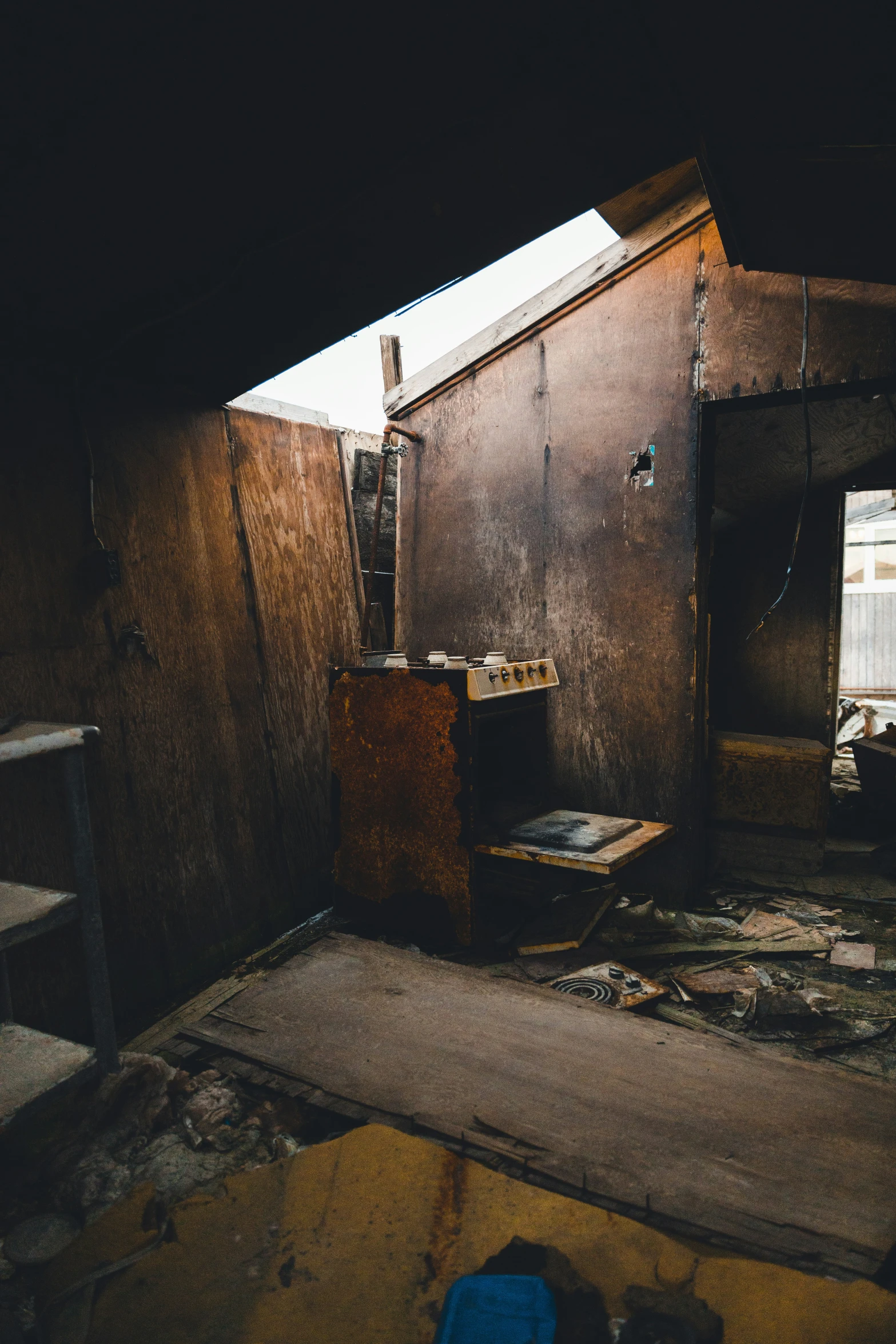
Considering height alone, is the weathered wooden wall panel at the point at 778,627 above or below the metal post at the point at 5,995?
above

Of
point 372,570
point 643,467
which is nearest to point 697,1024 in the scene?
point 643,467

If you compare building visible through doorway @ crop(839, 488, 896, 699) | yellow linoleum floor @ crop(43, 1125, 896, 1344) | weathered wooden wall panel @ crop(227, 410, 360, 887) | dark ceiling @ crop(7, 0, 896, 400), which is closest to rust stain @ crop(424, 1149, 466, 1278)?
yellow linoleum floor @ crop(43, 1125, 896, 1344)

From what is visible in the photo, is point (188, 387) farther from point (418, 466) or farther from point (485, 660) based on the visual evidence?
point (485, 660)

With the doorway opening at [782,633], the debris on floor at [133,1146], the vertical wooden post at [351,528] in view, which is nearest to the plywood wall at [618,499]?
the doorway opening at [782,633]

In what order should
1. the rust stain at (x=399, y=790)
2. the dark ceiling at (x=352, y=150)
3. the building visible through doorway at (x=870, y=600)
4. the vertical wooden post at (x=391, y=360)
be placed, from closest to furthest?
the dark ceiling at (x=352, y=150), the rust stain at (x=399, y=790), the vertical wooden post at (x=391, y=360), the building visible through doorway at (x=870, y=600)

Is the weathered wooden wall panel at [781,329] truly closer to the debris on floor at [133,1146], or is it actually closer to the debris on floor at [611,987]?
the debris on floor at [611,987]

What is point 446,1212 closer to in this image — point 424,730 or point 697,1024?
point 697,1024

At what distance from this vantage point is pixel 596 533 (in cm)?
406

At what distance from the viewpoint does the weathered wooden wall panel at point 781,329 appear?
327cm

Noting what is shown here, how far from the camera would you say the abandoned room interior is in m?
1.78

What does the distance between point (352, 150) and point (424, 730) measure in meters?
2.27

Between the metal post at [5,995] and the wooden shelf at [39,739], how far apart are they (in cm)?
72

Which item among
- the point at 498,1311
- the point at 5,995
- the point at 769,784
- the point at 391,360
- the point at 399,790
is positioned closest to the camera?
the point at 498,1311

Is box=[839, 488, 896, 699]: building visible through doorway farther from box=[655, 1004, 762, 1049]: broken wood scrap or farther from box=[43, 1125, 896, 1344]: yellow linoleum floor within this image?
box=[43, 1125, 896, 1344]: yellow linoleum floor
